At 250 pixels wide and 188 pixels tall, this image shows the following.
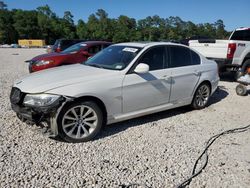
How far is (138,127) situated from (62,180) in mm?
2071

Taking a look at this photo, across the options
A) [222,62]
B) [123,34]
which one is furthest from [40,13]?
[222,62]

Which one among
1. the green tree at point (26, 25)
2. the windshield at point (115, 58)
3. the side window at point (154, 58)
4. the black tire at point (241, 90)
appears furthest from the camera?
the green tree at point (26, 25)

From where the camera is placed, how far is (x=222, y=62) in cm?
918

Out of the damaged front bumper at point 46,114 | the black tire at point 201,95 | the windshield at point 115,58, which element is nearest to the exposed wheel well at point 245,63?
the black tire at point 201,95

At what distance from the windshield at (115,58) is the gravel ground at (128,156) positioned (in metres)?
1.18

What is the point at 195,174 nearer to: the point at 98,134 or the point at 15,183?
the point at 98,134

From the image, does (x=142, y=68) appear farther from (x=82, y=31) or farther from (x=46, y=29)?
(x=46, y=29)

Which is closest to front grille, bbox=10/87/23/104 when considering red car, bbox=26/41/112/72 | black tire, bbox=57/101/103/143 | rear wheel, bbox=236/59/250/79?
black tire, bbox=57/101/103/143

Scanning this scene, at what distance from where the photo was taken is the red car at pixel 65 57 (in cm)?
856

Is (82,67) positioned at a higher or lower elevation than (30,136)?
higher

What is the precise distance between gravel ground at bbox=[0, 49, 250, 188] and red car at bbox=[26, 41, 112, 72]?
346 centimetres

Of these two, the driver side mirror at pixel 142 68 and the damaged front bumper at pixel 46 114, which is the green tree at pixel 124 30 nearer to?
the driver side mirror at pixel 142 68

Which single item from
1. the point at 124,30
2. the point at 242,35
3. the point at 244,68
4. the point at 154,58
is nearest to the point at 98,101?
the point at 154,58

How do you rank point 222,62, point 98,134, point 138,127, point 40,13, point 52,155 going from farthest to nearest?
1. point 40,13
2. point 222,62
3. point 138,127
4. point 98,134
5. point 52,155
